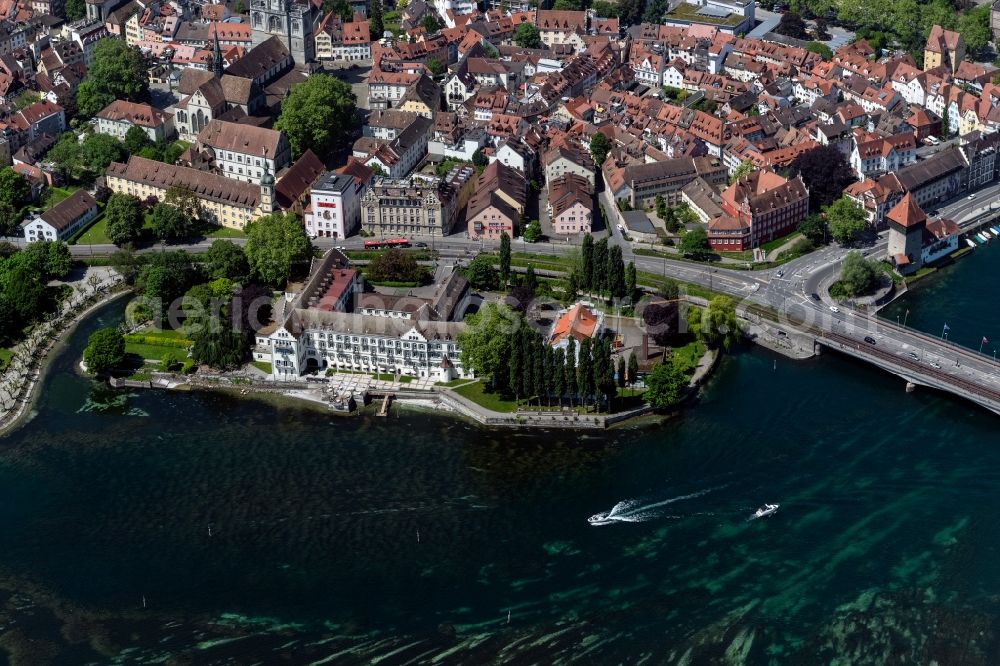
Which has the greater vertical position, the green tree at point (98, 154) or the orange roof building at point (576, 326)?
the green tree at point (98, 154)

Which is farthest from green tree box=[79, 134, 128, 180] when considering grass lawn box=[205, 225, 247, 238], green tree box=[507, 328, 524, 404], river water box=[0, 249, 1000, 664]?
green tree box=[507, 328, 524, 404]

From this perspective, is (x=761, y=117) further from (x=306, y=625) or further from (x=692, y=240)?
(x=306, y=625)

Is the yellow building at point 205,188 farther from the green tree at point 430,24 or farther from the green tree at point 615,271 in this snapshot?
the green tree at point 430,24

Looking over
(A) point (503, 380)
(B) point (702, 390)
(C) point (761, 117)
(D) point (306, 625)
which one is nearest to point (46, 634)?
(D) point (306, 625)

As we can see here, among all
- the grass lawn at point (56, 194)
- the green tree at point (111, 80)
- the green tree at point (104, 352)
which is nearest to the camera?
the green tree at point (104, 352)

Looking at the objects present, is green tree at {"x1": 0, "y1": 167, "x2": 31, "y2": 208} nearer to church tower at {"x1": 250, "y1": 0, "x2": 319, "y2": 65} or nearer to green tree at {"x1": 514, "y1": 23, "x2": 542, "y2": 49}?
church tower at {"x1": 250, "y1": 0, "x2": 319, "y2": 65}

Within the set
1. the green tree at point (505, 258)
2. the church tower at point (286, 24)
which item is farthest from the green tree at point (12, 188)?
the green tree at point (505, 258)
